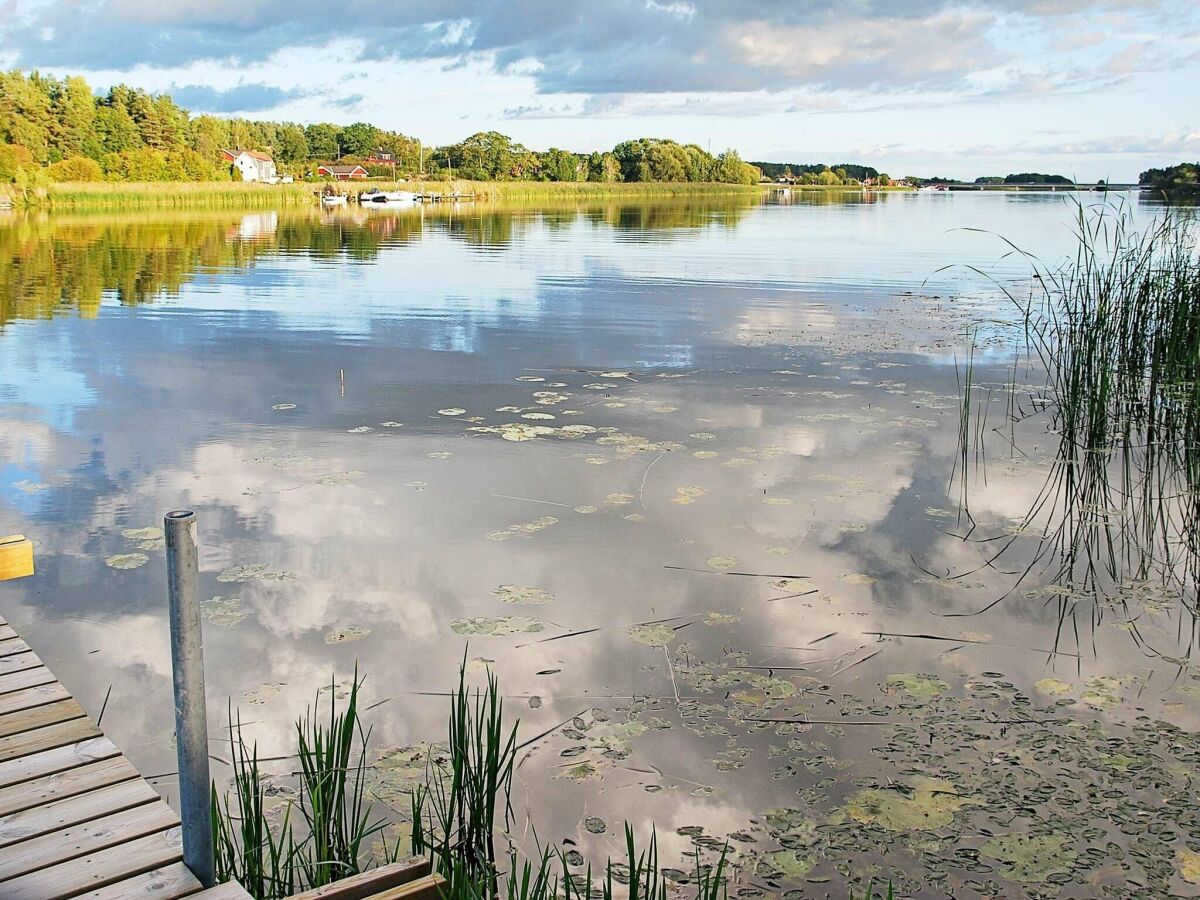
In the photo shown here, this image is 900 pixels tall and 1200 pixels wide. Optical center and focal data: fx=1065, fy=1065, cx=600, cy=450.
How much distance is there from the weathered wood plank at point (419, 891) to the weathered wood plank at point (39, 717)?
0.86 m

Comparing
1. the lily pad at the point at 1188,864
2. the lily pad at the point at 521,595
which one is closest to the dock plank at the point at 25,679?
the lily pad at the point at 521,595

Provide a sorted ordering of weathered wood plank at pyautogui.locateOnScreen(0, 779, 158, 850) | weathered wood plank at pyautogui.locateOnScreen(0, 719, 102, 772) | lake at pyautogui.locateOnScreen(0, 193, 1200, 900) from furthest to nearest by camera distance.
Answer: lake at pyautogui.locateOnScreen(0, 193, 1200, 900), weathered wood plank at pyautogui.locateOnScreen(0, 719, 102, 772), weathered wood plank at pyautogui.locateOnScreen(0, 779, 158, 850)

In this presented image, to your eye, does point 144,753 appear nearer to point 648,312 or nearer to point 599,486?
point 599,486

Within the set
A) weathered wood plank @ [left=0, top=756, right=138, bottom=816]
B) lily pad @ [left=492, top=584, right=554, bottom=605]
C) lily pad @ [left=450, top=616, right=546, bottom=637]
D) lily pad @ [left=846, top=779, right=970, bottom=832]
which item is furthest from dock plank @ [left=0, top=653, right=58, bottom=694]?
lily pad @ [left=846, top=779, right=970, bottom=832]

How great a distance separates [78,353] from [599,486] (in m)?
6.84

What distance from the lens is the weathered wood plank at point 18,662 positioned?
11.1 feet

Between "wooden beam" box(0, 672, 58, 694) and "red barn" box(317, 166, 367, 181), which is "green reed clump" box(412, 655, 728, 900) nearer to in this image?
"wooden beam" box(0, 672, 58, 694)

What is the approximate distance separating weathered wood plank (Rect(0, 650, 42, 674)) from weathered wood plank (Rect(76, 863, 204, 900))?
1.35m

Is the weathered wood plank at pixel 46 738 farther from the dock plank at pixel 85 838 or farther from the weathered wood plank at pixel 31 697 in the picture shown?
the dock plank at pixel 85 838

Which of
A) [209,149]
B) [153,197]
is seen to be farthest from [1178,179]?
[209,149]

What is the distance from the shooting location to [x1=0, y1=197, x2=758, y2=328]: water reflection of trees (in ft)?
50.6

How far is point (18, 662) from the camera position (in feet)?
11.2

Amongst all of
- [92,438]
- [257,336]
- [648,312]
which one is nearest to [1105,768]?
[92,438]

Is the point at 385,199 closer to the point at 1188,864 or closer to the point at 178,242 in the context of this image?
the point at 178,242
